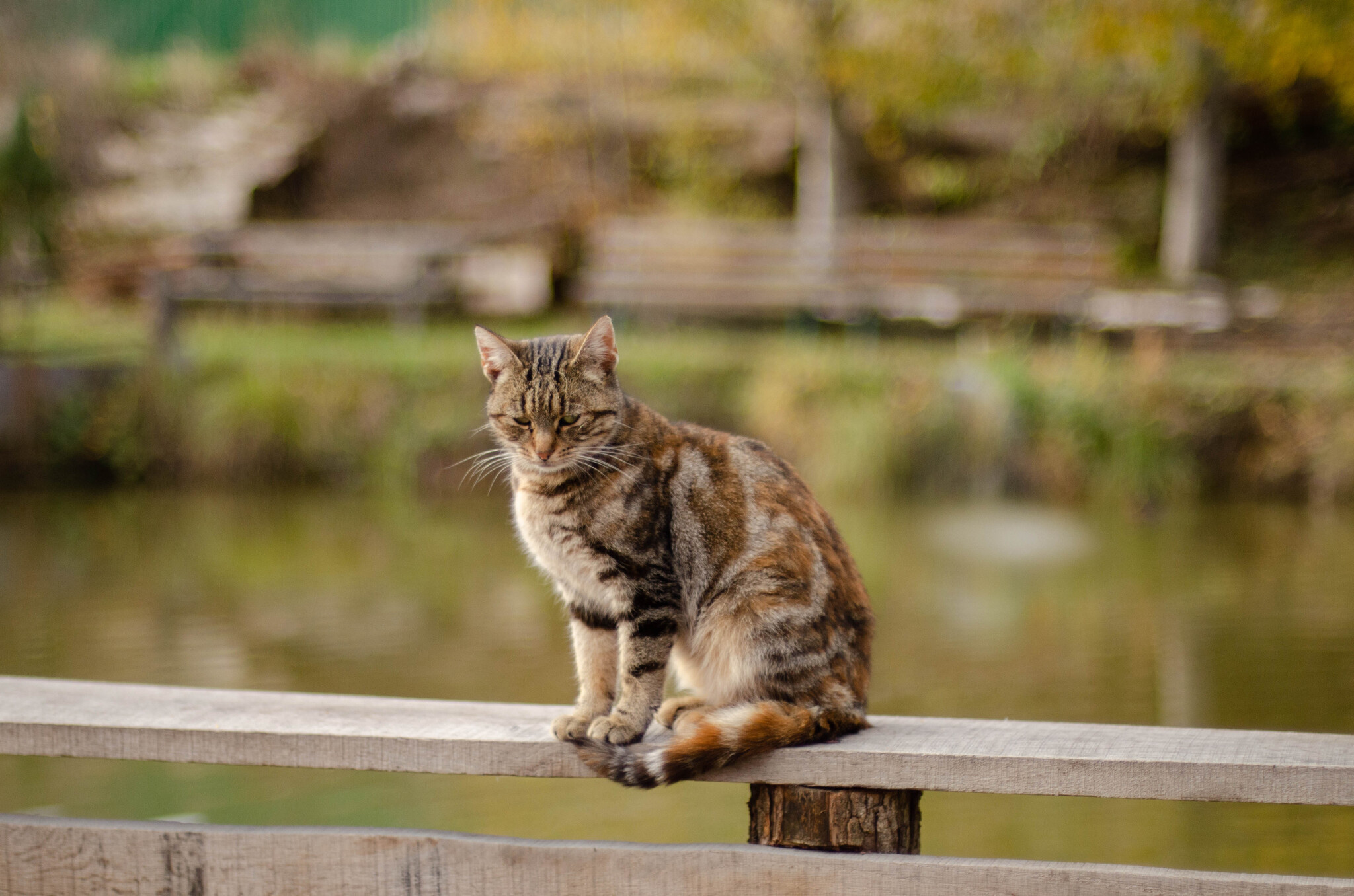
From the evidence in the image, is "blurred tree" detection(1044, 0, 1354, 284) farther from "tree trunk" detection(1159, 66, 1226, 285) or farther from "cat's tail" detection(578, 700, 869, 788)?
"cat's tail" detection(578, 700, 869, 788)

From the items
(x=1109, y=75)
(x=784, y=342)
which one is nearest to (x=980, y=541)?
(x=784, y=342)

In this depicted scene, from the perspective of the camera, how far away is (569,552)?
2596mm

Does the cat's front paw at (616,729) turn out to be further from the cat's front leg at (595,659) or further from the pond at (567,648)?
the pond at (567,648)

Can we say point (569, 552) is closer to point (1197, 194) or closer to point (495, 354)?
point (495, 354)

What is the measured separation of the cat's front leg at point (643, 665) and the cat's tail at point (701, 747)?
0.18 meters

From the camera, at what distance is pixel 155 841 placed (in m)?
2.31

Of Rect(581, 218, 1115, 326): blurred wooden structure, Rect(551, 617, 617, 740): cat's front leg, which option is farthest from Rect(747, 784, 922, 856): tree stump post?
Rect(581, 218, 1115, 326): blurred wooden structure

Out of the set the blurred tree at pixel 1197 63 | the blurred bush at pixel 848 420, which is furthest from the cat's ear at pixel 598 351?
the blurred tree at pixel 1197 63

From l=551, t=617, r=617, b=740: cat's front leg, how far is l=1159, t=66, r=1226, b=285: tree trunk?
35.1ft

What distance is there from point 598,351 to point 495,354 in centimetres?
21

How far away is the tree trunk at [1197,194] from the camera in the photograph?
483 inches

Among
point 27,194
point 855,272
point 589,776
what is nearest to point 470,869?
point 589,776

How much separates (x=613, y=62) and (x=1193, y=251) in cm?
627

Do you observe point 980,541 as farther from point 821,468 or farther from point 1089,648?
point 1089,648
